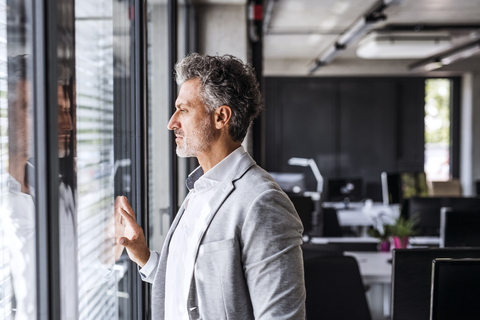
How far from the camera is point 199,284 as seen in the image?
110 centimetres

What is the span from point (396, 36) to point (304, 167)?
3136 millimetres

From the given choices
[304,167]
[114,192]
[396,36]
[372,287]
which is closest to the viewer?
[114,192]

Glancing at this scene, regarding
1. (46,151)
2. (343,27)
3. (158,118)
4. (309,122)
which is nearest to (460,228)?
(158,118)

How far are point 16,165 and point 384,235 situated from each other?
3.26 m

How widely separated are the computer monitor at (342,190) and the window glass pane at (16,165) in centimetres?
582

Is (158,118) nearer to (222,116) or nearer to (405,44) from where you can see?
(222,116)

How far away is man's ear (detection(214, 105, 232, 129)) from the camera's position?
3.90 feet

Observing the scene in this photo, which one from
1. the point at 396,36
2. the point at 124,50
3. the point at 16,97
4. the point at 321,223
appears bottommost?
the point at 321,223

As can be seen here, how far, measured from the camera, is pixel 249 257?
1045mm

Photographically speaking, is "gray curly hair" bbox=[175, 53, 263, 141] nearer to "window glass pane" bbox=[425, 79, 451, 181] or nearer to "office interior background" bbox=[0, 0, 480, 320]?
"office interior background" bbox=[0, 0, 480, 320]

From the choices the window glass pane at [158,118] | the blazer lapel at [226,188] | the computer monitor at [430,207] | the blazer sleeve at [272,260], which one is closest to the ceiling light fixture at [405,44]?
the computer monitor at [430,207]

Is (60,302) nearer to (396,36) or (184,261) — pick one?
(184,261)

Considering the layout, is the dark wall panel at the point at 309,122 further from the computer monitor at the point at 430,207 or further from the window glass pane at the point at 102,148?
the window glass pane at the point at 102,148

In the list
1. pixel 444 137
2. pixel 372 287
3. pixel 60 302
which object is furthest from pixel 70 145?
pixel 444 137
